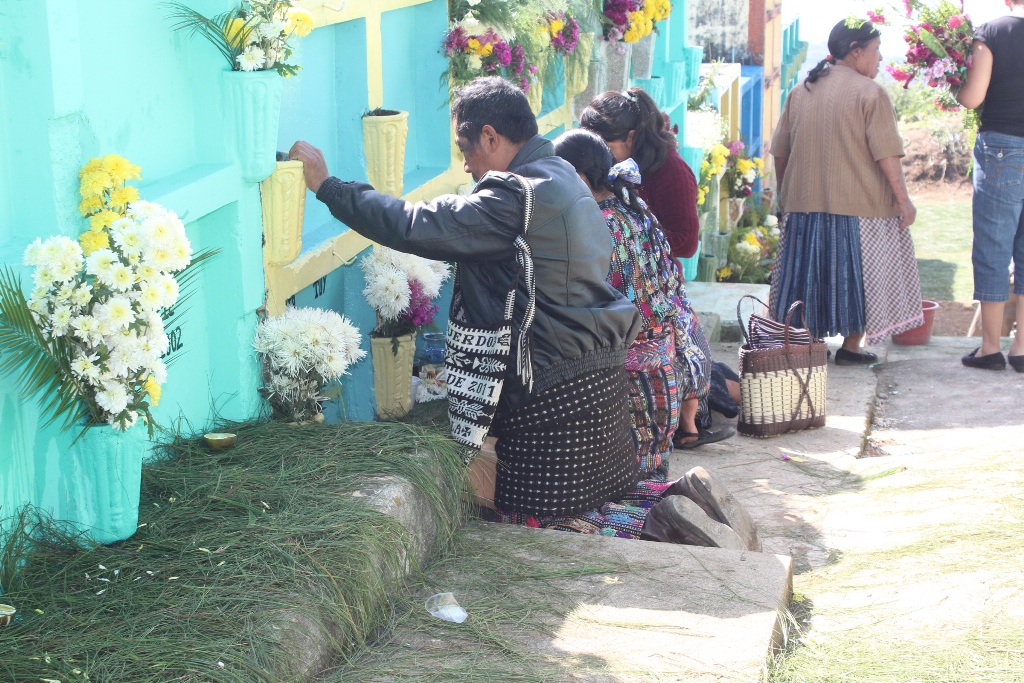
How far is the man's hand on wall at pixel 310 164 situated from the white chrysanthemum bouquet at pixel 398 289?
26.2 inches

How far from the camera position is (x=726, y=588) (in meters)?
2.95

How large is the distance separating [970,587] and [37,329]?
2.59 metres

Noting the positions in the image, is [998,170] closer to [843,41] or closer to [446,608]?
[843,41]

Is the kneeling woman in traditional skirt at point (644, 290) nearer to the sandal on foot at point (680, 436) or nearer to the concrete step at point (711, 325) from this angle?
the sandal on foot at point (680, 436)

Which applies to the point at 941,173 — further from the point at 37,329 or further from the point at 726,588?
the point at 37,329

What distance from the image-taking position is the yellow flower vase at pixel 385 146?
3.91 m

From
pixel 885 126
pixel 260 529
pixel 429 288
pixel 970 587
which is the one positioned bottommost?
pixel 970 587

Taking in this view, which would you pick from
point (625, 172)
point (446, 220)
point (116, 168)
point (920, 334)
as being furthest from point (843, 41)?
point (116, 168)

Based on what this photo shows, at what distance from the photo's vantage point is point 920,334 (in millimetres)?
6738

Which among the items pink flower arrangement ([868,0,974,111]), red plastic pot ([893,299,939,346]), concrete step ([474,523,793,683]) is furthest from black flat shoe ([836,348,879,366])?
concrete step ([474,523,793,683])

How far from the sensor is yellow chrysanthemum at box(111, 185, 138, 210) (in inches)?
100

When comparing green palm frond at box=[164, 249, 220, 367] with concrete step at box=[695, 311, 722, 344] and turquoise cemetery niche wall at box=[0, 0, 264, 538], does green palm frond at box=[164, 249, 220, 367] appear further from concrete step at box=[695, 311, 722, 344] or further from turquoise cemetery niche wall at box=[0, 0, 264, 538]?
concrete step at box=[695, 311, 722, 344]

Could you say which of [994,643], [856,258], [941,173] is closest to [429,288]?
[994,643]

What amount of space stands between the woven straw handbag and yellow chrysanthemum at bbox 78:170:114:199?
3172 mm
